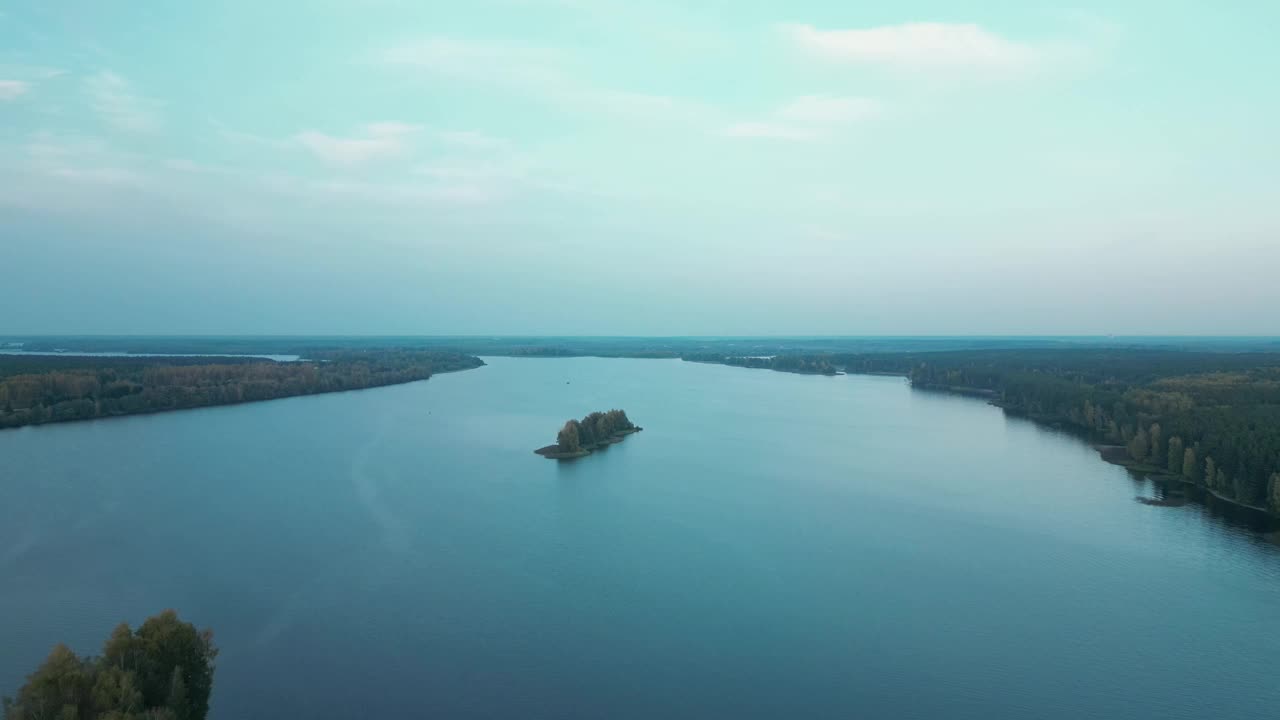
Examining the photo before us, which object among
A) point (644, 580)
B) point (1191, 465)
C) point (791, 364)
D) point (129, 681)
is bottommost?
point (644, 580)

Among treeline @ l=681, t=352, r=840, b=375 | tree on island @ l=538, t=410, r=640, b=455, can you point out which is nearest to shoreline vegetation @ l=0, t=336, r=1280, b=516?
tree on island @ l=538, t=410, r=640, b=455

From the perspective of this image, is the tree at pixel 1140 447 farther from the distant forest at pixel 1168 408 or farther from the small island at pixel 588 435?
the small island at pixel 588 435

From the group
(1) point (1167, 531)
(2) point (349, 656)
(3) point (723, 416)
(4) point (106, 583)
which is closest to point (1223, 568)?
(1) point (1167, 531)

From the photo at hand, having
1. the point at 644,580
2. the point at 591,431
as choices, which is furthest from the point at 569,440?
the point at 644,580

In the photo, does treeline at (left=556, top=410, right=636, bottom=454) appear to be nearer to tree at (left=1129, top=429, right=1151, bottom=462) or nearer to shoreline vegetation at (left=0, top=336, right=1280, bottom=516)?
shoreline vegetation at (left=0, top=336, right=1280, bottom=516)

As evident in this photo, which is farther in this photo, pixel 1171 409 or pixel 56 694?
pixel 1171 409

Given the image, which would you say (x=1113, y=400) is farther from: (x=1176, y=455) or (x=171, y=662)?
(x=171, y=662)
